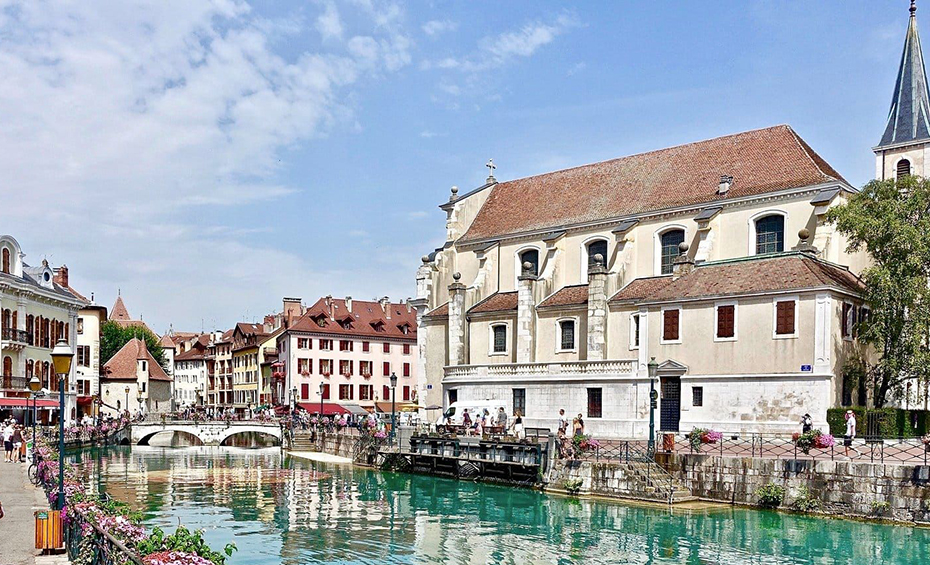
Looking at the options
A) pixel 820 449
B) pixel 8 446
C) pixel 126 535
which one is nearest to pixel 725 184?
pixel 820 449

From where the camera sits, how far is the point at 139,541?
12805mm

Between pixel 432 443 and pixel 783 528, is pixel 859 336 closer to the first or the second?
pixel 783 528

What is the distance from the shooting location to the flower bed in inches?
468

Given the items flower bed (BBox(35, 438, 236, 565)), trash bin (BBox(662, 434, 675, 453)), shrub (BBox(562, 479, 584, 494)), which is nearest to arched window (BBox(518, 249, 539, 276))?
shrub (BBox(562, 479, 584, 494))

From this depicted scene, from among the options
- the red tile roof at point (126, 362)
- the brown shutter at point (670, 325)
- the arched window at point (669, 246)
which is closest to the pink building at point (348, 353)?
the red tile roof at point (126, 362)

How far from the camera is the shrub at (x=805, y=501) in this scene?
98.6ft

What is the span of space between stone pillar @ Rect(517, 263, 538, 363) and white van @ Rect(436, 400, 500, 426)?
2.85 m

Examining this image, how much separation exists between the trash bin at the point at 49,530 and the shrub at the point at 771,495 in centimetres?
2184

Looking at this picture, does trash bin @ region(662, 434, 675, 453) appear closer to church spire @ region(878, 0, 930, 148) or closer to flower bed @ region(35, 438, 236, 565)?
flower bed @ region(35, 438, 236, 565)

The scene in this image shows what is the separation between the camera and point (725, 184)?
4950 centimetres

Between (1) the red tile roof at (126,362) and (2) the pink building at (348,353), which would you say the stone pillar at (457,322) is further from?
(1) the red tile roof at (126,362)

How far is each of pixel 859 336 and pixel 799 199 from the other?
9399mm

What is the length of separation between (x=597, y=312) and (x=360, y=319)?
1858 inches

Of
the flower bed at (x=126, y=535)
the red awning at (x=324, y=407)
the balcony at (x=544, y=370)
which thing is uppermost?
the balcony at (x=544, y=370)
